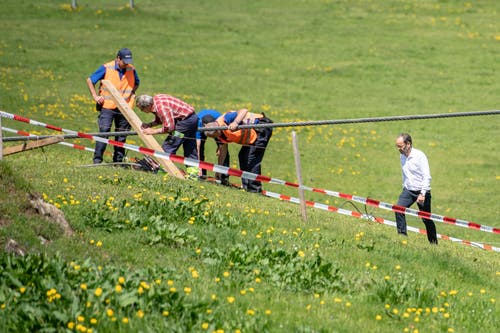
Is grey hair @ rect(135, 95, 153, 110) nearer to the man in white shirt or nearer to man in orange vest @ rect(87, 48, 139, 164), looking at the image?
man in orange vest @ rect(87, 48, 139, 164)

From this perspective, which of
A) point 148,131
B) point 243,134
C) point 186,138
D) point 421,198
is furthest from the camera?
point 243,134

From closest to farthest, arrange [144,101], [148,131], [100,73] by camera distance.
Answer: [144,101], [148,131], [100,73]

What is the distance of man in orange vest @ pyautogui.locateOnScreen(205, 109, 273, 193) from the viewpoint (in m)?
13.9

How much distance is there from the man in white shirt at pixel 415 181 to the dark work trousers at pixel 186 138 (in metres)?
3.13

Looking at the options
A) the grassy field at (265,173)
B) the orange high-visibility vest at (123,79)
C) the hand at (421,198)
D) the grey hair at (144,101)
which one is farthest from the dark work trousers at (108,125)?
the hand at (421,198)

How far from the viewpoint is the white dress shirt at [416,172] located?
12641 mm

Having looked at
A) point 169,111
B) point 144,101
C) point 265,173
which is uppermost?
point 144,101

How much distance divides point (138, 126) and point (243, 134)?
175cm

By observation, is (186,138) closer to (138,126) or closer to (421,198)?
(138,126)

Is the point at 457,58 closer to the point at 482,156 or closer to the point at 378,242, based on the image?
the point at 482,156

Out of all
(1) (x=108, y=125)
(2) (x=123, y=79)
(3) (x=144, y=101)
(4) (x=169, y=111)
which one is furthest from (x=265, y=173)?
(3) (x=144, y=101)

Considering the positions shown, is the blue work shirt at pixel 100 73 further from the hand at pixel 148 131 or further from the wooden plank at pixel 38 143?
the wooden plank at pixel 38 143

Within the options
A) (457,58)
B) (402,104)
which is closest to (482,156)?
(402,104)

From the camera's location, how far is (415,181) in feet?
42.0
